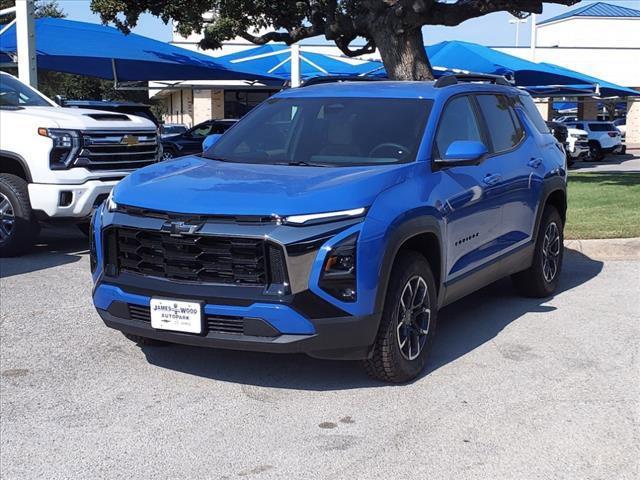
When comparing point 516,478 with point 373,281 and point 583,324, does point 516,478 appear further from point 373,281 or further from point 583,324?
point 583,324

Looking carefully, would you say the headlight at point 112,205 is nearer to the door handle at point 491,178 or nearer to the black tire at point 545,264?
the door handle at point 491,178

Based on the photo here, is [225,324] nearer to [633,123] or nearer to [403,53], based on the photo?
[403,53]

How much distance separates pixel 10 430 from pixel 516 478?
2.62 meters

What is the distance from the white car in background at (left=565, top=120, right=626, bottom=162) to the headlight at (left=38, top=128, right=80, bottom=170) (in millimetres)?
25987

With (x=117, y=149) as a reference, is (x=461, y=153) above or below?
above

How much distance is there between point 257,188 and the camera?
4758mm

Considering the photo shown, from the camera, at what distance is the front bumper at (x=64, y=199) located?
8.68m

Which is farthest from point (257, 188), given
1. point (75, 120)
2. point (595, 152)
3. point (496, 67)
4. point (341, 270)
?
point (595, 152)

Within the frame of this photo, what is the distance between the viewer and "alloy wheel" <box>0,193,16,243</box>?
894 centimetres

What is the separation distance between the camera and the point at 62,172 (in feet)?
28.8

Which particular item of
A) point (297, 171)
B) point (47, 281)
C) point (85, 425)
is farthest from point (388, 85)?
point (47, 281)

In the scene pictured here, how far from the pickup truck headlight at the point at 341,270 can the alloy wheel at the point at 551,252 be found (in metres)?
3.25

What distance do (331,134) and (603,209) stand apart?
297 inches

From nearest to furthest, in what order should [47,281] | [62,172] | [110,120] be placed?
[47,281]
[62,172]
[110,120]
